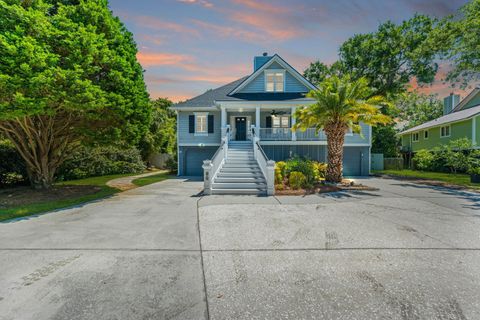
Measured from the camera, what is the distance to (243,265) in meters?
3.91

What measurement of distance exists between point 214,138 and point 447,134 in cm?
2523

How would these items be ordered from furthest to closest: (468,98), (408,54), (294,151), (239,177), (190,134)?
(468,98) → (408,54) → (190,134) → (294,151) → (239,177)

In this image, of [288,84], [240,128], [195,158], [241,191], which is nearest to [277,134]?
[240,128]

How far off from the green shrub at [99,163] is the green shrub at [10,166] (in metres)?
2.35

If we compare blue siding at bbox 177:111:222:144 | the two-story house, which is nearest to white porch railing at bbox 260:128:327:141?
the two-story house

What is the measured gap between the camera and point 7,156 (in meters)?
13.0

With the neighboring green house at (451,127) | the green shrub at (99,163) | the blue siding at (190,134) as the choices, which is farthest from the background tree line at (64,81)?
the neighboring green house at (451,127)

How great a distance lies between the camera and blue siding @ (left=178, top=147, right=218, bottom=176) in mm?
19141

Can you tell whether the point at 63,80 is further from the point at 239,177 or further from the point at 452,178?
the point at 452,178

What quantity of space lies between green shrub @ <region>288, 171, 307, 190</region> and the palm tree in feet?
8.32

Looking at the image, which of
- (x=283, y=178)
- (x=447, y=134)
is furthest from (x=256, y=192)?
(x=447, y=134)

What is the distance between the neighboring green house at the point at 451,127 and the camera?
70.3ft

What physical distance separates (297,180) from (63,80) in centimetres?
1035

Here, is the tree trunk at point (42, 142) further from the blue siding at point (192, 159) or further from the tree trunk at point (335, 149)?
the tree trunk at point (335, 149)
